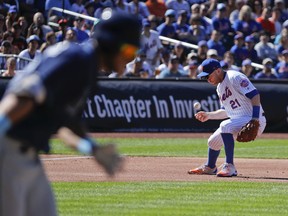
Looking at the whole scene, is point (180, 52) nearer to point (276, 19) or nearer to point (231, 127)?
point (276, 19)

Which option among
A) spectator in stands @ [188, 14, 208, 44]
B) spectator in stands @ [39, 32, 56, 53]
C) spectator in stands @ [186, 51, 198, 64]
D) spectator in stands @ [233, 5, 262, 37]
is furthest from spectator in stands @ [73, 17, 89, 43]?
spectator in stands @ [233, 5, 262, 37]

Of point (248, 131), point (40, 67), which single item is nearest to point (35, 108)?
point (40, 67)

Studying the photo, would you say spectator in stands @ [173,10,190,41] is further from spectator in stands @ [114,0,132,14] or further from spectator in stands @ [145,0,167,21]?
spectator in stands @ [114,0,132,14]

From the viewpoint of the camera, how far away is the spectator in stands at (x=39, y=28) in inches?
878

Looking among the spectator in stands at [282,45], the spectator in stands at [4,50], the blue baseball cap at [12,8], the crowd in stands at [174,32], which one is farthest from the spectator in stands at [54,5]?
the spectator in stands at [282,45]

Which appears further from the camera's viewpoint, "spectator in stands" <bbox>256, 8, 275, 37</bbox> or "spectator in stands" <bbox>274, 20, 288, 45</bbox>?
"spectator in stands" <bbox>256, 8, 275, 37</bbox>

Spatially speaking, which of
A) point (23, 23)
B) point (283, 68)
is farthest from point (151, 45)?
point (283, 68)

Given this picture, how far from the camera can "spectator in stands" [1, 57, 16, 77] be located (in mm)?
19984

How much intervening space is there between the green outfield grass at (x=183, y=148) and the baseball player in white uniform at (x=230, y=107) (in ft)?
11.6

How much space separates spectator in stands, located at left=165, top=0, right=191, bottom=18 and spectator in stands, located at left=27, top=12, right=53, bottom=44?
15.1 feet

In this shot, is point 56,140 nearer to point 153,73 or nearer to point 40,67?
point 153,73

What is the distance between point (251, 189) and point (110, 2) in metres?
14.0

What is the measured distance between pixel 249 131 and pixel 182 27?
496 inches

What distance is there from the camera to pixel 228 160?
13.0 meters
